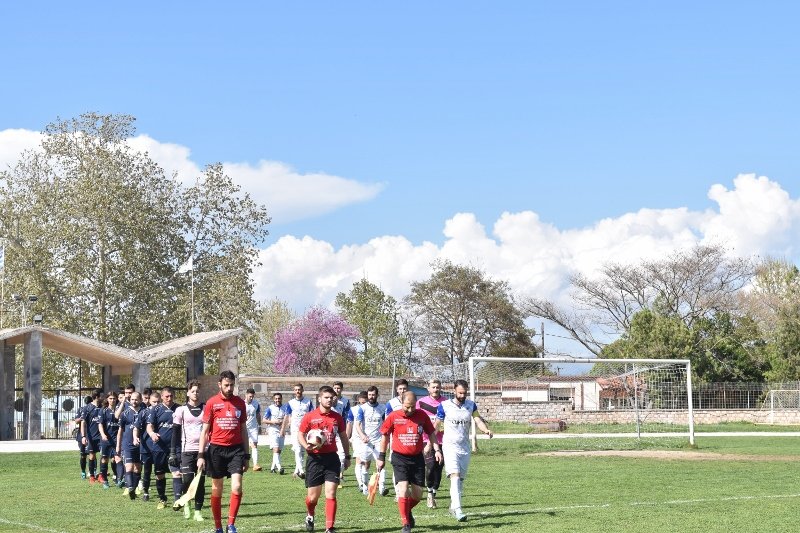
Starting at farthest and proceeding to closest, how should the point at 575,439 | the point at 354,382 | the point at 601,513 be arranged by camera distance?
the point at 354,382 → the point at 575,439 → the point at 601,513

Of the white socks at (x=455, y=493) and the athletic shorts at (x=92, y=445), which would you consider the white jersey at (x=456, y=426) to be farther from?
the athletic shorts at (x=92, y=445)

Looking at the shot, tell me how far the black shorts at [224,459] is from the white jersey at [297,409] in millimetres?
9433

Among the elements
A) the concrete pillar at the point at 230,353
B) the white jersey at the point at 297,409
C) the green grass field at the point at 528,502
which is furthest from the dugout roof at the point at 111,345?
the white jersey at the point at 297,409

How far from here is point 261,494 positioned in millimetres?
19781

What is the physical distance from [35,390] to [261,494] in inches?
1076

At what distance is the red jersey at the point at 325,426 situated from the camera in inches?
537

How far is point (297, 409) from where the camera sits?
2380 cm

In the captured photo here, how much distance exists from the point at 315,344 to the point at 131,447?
55268 millimetres

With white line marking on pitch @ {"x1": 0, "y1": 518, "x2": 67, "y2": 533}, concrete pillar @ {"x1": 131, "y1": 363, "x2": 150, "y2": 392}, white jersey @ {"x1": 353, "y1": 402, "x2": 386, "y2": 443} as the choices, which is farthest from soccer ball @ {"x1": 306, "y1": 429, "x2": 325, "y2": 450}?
concrete pillar @ {"x1": 131, "y1": 363, "x2": 150, "y2": 392}

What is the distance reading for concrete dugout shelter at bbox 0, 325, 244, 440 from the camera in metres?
43.8

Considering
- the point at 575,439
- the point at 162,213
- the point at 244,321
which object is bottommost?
the point at 575,439

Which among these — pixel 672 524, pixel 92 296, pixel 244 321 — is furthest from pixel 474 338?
pixel 672 524

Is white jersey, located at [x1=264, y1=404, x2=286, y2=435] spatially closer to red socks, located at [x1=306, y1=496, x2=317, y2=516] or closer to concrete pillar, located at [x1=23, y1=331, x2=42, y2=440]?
red socks, located at [x1=306, y1=496, x2=317, y2=516]

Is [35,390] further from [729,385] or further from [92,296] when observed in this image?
[729,385]
